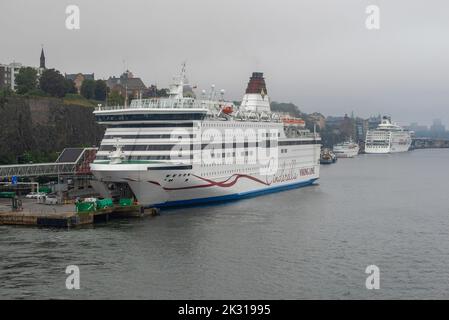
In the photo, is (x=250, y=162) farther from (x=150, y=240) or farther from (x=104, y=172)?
(x=150, y=240)

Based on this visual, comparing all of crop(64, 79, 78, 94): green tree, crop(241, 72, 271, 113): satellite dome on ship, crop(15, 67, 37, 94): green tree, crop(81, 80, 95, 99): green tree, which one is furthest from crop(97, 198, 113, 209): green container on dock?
crop(81, 80, 95, 99): green tree

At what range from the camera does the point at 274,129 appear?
6278cm

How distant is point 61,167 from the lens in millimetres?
57125

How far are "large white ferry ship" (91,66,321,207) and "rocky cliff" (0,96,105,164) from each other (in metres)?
19.8

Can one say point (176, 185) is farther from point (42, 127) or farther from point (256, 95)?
point (42, 127)

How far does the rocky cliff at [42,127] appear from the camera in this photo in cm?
6500

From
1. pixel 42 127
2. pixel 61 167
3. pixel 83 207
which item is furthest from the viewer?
pixel 42 127

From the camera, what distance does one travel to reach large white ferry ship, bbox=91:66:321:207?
4431 cm

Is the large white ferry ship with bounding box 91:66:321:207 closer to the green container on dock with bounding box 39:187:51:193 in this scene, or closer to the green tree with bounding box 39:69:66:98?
the green container on dock with bounding box 39:187:51:193

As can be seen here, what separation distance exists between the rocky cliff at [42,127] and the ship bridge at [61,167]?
19.9ft

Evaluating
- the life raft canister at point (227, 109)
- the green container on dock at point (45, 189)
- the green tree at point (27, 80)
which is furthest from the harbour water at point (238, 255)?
the green tree at point (27, 80)

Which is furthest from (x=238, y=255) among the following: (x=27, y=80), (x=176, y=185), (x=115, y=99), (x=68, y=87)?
(x=68, y=87)

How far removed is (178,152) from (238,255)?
15170mm

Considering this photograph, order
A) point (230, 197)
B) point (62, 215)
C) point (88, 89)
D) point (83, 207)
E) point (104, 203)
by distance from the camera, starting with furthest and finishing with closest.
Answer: point (88, 89) < point (230, 197) < point (104, 203) < point (83, 207) < point (62, 215)
